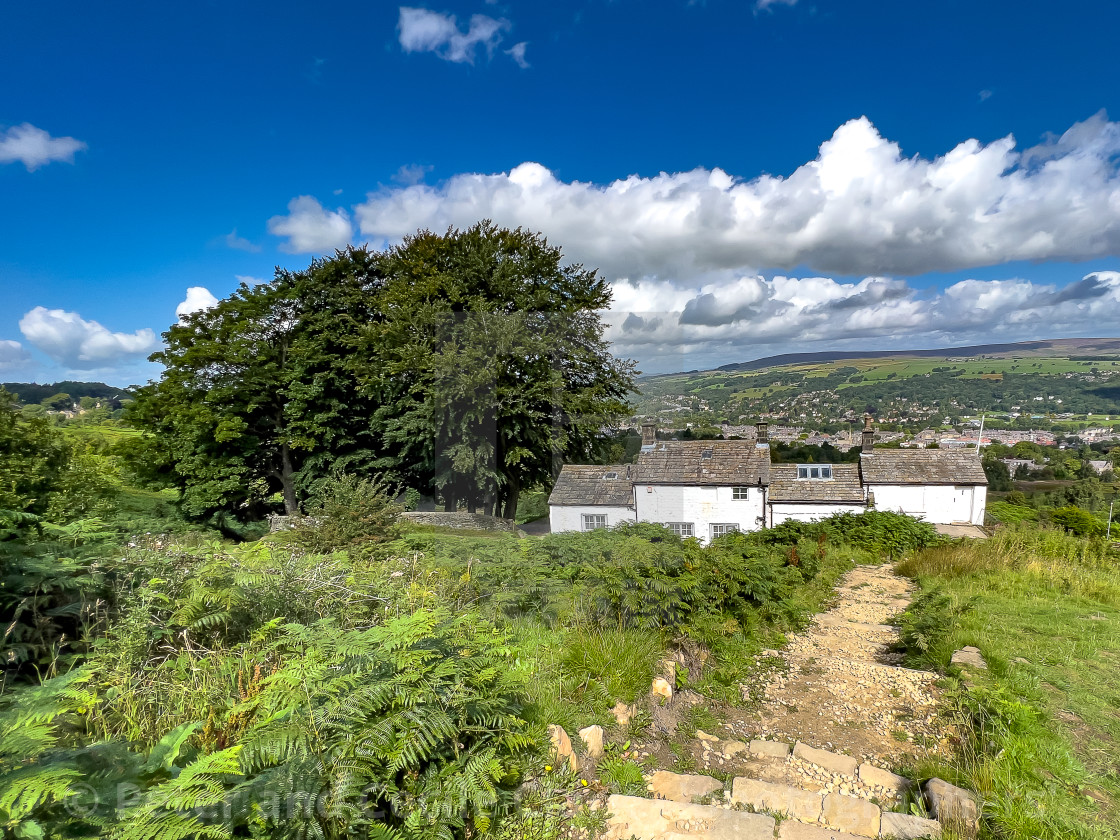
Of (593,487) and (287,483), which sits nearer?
(287,483)

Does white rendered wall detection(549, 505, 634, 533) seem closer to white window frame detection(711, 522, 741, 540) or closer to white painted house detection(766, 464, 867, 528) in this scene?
white window frame detection(711, 522, 741, 540)

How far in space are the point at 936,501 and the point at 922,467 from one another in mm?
1611

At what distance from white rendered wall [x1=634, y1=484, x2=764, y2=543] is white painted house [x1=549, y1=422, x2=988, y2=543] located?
0.15 ft

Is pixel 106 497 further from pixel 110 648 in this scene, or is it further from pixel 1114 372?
pixel 1114 372

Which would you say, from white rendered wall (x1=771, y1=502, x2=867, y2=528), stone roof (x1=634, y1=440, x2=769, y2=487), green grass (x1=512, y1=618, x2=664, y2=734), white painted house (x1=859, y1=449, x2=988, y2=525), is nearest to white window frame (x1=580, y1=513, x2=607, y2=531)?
stone roof (x1=634, y1=440, x2=769, y2=487)

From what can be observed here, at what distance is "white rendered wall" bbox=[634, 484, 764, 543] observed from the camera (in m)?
23.4

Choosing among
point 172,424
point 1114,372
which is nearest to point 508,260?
point 172,424

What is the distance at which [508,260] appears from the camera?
69.8ft

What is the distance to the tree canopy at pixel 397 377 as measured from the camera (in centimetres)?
2016

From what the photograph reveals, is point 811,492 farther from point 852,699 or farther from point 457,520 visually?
point 852,699

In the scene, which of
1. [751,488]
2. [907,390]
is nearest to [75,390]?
[751,488]

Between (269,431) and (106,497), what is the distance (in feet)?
24.5

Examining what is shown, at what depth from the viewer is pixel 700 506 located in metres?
23.8

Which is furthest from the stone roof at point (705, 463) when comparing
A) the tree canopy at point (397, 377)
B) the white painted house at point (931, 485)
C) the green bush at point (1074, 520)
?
the green bush at point (1074, 520)
